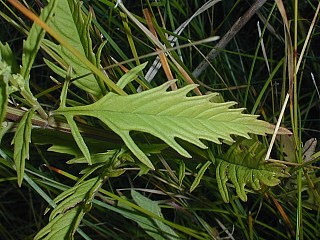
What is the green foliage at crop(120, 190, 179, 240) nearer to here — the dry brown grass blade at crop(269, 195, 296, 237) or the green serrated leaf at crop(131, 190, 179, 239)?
the green serrated leaf at crop(131, 190, 179, 239)

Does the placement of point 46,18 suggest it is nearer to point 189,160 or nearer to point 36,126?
point 36,126

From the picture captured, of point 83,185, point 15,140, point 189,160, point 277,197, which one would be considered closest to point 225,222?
point 277,197

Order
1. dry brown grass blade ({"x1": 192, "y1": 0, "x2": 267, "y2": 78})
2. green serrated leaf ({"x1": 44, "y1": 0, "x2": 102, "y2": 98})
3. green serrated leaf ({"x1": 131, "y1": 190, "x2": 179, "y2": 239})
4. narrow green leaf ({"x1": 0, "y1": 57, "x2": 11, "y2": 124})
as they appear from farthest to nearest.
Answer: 1. green serrated leaf ({"x1": 131, "y1": 190, "x2": 179, "y2": 239})
2. dry brown grass blade ({"x1": 192, "y1": 0, "x2": 267, "y2": 78})
3. green serrated leaf ({"x1": 44, "y1": 0, "x2": 102, "y2": 98})
4. narrow green leaf ({"x1": 0, "y1": 57, "x2": 11, "y2": 124})

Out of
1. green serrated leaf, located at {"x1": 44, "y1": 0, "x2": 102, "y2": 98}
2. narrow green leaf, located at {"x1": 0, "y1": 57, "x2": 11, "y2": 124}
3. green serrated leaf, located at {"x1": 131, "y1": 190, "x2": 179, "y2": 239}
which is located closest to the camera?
narrow green leaf, located at {"x1": 0, "y1": 57, "x2": 11, "y2": 124}

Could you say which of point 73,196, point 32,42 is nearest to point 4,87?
point 32,42

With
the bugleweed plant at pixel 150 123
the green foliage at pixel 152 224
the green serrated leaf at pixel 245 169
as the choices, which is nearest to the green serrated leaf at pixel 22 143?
the bugleweed plant at pixel 150 123

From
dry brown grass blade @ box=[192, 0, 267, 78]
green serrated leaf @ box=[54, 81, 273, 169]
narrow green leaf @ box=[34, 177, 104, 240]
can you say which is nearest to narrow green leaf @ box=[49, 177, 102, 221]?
narrow green leaf @ box=[34, 177, 104, 240]
